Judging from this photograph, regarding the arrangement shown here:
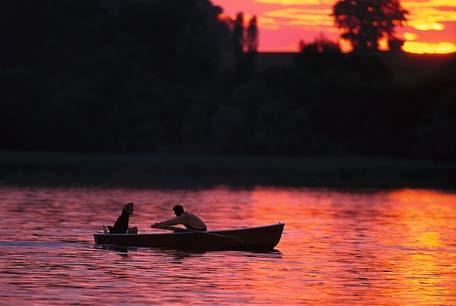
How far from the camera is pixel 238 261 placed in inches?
1545

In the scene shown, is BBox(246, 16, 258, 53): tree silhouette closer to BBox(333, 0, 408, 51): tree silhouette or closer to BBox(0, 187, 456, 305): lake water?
BBox(333, 0, 408, 51): tree silhouette

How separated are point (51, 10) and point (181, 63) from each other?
43.1ft

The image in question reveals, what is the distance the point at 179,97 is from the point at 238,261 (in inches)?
3046

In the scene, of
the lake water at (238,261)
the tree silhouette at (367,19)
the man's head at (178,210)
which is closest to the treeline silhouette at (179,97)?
the tree silhouette at (367,19)

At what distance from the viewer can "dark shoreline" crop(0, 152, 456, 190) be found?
9231 cm

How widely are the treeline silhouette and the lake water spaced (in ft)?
134

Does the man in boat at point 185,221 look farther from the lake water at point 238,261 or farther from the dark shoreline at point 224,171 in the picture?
the dark shoreline at point 224,171

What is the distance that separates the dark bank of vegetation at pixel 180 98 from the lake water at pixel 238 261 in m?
40.6

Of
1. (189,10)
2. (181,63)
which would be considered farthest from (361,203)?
(189,10)

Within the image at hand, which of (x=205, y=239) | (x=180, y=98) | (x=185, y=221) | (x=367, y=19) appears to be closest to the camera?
(x=205, y=239)

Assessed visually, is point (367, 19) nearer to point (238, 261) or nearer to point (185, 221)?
point (185, 221)

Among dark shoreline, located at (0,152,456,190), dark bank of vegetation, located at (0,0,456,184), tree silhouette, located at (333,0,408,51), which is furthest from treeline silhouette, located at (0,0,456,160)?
tree silhouette, located at (333,0,408,51)

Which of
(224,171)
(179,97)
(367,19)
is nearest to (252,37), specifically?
(179,97)

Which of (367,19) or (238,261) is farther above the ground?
(367,19)
